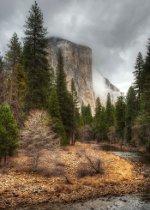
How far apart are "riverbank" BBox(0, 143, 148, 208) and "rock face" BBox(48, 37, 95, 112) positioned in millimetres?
136776

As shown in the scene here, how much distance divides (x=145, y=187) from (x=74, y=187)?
16.6 feet

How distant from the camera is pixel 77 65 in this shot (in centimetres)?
17750

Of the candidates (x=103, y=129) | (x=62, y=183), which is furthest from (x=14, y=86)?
(x=103, y=129)

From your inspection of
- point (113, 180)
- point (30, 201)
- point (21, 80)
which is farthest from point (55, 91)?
point (30, 201)

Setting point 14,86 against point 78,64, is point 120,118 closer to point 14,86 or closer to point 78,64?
point 14,86

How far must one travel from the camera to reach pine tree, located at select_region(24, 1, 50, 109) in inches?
1293

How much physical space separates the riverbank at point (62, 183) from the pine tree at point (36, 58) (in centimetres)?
957

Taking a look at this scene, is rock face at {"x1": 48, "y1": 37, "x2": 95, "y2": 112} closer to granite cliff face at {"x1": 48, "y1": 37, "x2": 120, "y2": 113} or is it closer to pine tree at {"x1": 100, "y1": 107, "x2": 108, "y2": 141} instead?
granite cliff face at {"x1": 48, "y1": 37, "x2": 120, "y2": 113}

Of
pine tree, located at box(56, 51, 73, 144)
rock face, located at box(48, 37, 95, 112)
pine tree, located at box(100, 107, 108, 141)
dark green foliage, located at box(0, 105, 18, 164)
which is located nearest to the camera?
dark green foliage, located at box(0, 105, 18, 164)

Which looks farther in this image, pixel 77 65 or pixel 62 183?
pixel 77 65

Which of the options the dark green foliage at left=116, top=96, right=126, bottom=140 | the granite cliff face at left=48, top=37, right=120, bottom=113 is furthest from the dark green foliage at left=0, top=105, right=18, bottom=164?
the granite cliff face at left=48, top=37, right=120, bottom=113

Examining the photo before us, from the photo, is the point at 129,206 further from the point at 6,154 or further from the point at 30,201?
the point at 6,154

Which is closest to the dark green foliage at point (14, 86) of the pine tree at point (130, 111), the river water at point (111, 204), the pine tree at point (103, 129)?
the river water at point (111, 204)

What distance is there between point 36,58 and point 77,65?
5727 inches
